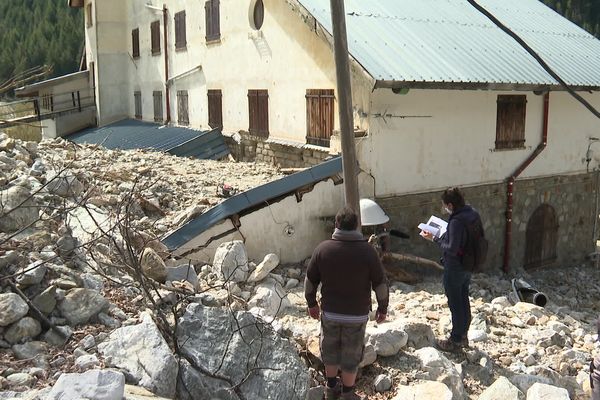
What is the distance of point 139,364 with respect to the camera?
A: 4.49 m

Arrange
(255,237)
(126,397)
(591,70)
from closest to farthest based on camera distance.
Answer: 1. (126,397)
2. (255,237)
3. (591,70)

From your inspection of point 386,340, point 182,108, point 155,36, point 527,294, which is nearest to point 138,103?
point 155,36

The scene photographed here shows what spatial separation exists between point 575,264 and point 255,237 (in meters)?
9.35

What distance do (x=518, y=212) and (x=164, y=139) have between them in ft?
31.8

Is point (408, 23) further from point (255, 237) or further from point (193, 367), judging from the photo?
point (193, 367)

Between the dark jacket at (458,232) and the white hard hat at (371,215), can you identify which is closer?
the dark jacket at (458,232)

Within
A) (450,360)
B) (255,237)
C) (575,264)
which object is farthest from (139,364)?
(575,264)

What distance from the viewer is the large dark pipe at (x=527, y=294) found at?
9.98 meters

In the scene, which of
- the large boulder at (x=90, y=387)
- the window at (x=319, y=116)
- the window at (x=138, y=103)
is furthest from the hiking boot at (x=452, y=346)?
the window at (x=138, y=103)

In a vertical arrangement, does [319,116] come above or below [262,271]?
above

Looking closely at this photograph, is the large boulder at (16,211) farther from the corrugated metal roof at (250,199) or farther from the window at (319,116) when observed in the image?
the window at (319,116)

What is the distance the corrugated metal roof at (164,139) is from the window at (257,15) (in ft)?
10.6

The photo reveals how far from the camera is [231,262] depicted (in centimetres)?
793

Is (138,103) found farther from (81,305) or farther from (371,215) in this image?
(81,305)
